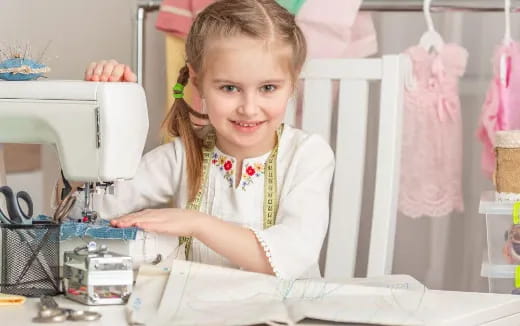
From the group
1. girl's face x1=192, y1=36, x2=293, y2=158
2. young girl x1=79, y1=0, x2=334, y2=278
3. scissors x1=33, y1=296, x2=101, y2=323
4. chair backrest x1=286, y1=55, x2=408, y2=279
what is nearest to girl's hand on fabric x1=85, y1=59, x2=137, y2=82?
young girl x1=79, y1=0, x2=334, y2=278

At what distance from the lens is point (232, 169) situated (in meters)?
1.73

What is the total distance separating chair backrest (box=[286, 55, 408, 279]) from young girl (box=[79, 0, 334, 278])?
0.19 m

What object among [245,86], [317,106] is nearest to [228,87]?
[245,86]

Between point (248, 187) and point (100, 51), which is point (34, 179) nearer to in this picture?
point (100, 51)

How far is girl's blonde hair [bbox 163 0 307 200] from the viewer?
5.32 ft

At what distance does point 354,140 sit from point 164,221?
2.14 ft

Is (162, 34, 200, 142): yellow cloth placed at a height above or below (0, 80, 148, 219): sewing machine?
above

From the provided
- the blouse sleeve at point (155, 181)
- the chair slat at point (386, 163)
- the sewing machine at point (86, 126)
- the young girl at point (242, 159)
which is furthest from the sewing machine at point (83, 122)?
the chair slat at point (386, 163)

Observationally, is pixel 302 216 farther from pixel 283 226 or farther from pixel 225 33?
pixel 225 33

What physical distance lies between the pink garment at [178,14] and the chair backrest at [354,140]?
322 mm

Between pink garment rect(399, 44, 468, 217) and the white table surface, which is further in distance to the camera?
pink garment rect(399, 44, 468, 217)

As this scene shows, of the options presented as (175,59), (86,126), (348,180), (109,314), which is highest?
(175,59)

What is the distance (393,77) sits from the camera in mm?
1886

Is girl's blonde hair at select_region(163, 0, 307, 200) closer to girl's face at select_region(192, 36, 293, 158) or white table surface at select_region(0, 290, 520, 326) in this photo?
girl's face at select_region(192, 36, 293, 158)
